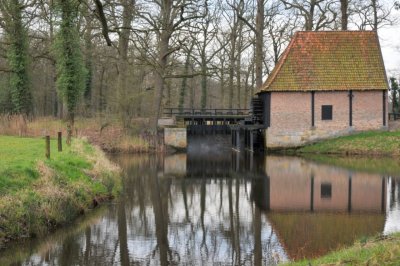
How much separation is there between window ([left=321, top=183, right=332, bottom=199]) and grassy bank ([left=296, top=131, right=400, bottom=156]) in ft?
33.1

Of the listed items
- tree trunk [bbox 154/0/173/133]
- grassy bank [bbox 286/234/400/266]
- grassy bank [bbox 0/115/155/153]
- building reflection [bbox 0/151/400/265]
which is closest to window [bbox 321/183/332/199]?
building reflection [bbox 0/151/400/265]

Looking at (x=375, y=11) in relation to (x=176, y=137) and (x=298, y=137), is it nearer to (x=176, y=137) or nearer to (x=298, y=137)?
(x=298, y=137)

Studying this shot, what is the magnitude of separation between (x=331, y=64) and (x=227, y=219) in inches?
757

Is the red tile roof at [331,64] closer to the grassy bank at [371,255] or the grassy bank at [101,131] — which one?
the grassy bank at [101,131]

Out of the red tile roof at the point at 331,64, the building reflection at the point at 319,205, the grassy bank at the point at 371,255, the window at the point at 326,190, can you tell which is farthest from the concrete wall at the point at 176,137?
the grassy bank at the point at 371,255

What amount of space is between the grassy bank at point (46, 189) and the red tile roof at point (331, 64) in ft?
50.1

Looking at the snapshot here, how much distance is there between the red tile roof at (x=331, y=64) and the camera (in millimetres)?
27328

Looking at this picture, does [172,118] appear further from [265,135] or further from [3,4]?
[3,4]

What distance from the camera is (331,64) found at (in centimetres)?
2811

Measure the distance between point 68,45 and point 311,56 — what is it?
538 inches

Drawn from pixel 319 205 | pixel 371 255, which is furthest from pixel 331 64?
pixel 371 255

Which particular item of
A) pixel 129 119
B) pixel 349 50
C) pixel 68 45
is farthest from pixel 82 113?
pixel 349 50

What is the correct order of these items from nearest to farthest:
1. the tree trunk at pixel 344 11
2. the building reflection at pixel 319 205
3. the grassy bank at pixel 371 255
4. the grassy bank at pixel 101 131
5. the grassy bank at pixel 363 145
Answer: the grassy bank at pixel 371 255
the building reflection at pixel 319 205
the grassy bank at pixel 101 131
the grassy bank at pixel 363 145
the tree trunk at pixel 344 11

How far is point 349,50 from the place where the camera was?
2856 cm
